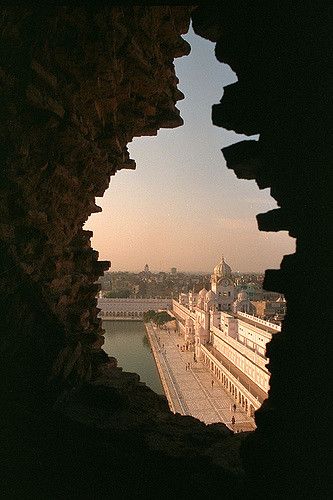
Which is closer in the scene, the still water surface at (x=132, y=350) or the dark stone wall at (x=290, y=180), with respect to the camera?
the dark stone wall at (x=290, y=180)

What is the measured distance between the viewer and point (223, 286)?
44.5 meters

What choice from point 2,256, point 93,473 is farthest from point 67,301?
point 93,473

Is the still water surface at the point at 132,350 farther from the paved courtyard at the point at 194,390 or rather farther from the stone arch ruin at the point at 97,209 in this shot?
the stone arch ruin at the point at 97,209

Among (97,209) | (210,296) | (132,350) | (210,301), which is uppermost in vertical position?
(97,209)

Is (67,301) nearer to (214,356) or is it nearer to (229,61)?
(229,61)

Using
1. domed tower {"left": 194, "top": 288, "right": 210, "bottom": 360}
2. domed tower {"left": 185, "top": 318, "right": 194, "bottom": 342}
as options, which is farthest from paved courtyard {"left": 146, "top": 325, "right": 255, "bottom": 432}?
domed tower {"left": 185, "top": 318, "right": 194, "bottom": 342}

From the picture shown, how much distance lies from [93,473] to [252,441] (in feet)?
4.74

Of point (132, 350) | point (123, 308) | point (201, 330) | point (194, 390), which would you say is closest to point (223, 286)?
point (201, 330)

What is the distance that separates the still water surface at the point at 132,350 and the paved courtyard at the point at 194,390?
74cm

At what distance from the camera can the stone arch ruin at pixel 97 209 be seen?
2.02 meters

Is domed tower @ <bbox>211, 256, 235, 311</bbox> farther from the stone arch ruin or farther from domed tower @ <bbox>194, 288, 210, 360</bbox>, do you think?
the stone arch ruin

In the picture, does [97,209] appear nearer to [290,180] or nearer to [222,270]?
[290,180]

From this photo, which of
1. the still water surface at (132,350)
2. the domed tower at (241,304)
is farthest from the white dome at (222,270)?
the still water surface at (132,350)

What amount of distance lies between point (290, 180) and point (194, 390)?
22042 millimetres
